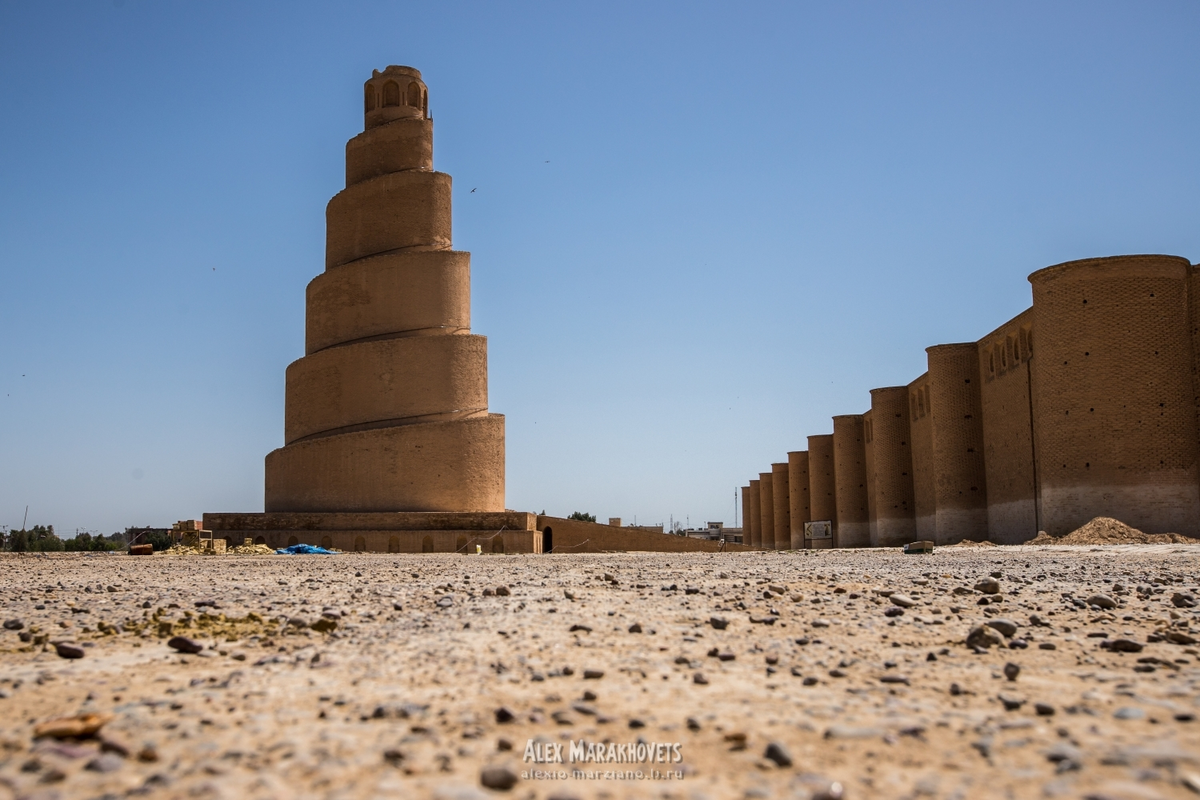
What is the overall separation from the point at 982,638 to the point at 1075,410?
19664 millimetres

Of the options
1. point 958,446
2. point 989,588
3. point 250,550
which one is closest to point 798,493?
point 958,446

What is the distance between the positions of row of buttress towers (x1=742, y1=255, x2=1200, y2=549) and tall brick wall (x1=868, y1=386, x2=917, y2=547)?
2.73 m

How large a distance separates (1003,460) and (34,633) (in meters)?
24.9

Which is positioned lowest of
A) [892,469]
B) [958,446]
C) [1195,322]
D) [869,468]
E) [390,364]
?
[892,469]

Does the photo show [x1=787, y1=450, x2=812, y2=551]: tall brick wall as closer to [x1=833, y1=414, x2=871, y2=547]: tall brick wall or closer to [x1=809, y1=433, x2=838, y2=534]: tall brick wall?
[x1=809, y1=433, x2=838, y2=534]: tall brick wall

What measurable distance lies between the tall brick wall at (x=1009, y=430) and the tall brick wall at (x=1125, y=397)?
76.9 inches

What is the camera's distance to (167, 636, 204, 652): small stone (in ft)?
13.5

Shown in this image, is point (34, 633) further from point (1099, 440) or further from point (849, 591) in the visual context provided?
point (1099, 440)

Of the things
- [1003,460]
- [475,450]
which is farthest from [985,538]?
[475,450]

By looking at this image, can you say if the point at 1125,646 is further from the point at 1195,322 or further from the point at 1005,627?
the point at 1195,322

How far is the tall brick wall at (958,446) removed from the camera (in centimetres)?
2745

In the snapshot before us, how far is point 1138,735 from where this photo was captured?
2.58 metres

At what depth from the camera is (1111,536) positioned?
1862 centimetres

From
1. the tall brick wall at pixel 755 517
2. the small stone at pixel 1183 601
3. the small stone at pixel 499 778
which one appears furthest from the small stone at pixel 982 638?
the tall brick wall at pixel 755 517
